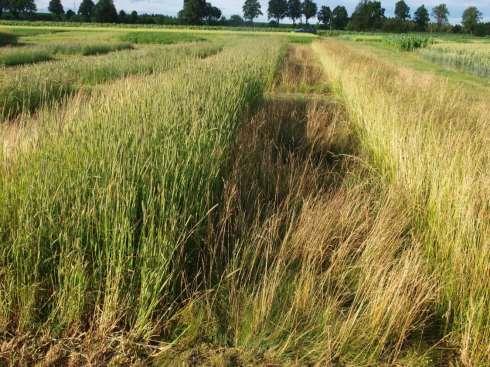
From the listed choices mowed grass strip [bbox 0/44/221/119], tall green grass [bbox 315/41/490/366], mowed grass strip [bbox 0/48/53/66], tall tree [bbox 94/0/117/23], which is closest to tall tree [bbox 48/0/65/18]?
tall tree [bbox 94/0/117/23]

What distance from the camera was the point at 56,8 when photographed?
93562 millimetres

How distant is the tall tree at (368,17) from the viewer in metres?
90.3

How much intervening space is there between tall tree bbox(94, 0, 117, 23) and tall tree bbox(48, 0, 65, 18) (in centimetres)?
1637

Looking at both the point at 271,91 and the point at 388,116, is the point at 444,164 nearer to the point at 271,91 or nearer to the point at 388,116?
the point at 388,116

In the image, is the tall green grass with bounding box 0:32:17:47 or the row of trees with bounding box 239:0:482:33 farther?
the row of trees with bounding box 239:0:482:33

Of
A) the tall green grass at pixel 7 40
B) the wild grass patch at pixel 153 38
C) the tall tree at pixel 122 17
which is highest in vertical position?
the tall tree at pixel 122 17

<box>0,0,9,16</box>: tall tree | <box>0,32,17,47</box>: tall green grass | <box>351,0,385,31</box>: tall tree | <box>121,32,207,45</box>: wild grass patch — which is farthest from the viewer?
<box>351,0,385,31</box>: tall tree

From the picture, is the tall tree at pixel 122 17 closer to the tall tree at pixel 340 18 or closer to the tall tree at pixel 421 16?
the tall tree at pixel 340 18

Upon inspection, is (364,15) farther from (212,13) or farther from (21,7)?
(21,7)

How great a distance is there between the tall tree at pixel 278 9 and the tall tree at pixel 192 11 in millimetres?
26785

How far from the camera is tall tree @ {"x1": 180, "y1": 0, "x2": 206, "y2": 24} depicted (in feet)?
300

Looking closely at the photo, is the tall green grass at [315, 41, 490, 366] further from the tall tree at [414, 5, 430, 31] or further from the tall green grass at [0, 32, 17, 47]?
the tall tree at [414, 5, 430, 31]

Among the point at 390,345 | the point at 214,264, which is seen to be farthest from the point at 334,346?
the point at 214,264

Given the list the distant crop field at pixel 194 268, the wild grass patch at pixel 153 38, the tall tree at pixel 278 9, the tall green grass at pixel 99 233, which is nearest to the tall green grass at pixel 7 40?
the wild grass patch at pixel 153 38
